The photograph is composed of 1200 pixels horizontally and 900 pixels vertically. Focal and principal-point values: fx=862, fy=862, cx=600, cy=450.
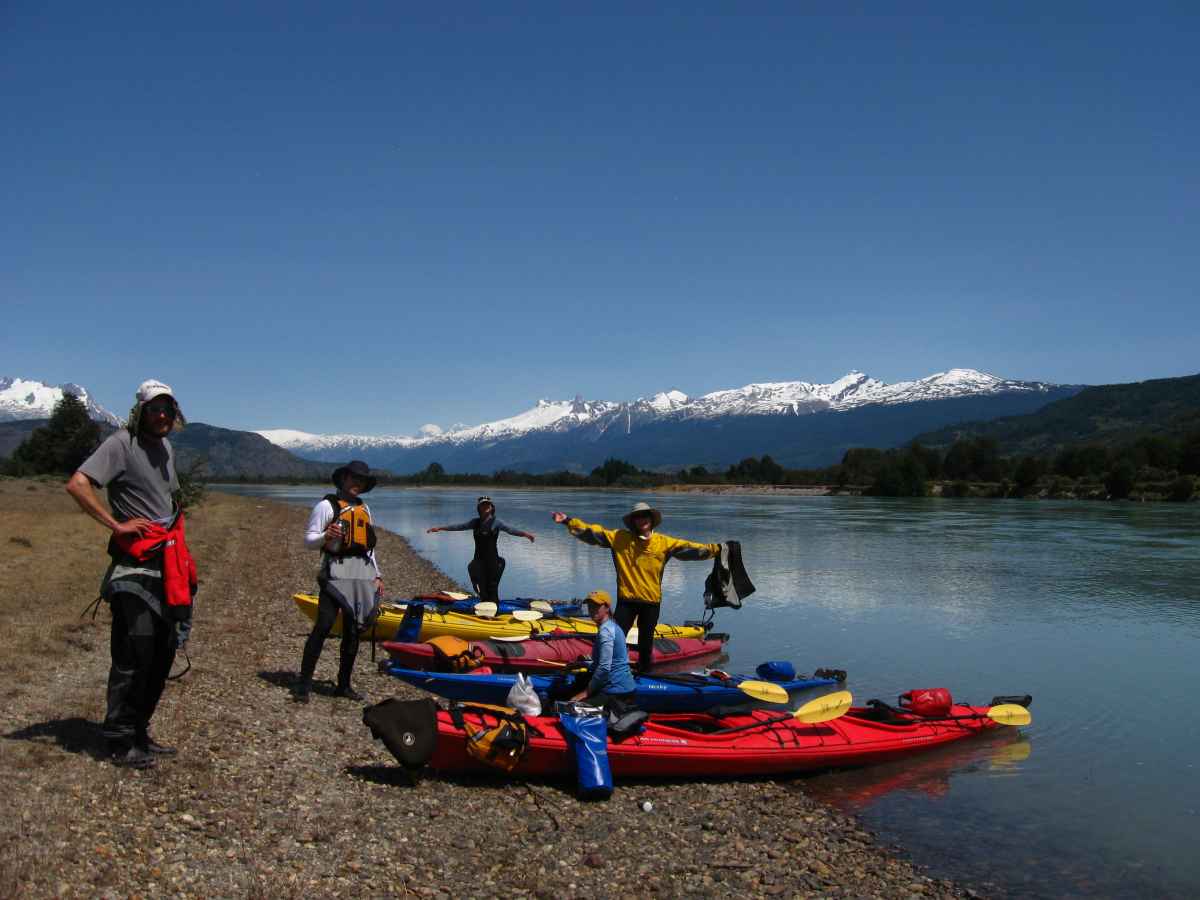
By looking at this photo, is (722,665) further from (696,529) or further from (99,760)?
(696,529)

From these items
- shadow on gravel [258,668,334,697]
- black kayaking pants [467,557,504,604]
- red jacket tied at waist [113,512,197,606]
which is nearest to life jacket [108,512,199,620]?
red jacket tied at waist [113,512,197,606]

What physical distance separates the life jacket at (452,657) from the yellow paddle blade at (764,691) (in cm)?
319

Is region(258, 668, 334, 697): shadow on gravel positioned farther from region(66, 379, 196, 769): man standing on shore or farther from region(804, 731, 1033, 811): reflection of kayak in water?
region(804, 731, 1033, 811): reflection of kayak in water

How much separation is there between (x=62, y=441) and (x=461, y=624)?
220 feet

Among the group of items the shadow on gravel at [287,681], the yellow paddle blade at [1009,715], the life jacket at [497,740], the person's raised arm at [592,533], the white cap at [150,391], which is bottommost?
the yellow paddle blade at [1009,715]

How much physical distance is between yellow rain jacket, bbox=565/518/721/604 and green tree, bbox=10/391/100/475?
6780cm

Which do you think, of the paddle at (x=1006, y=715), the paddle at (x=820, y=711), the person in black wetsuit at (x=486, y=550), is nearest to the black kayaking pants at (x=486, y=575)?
the person in black wetsuit at (x=486, y=550)

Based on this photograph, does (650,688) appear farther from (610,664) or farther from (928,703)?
(928,703)

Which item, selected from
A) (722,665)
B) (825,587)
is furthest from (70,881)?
(825,587)

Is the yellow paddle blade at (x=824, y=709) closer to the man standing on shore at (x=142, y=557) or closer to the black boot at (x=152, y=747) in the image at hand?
the black boot at (x=152, y=747)

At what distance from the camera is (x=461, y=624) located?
13.1m

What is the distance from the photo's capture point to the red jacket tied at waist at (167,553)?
5535mm

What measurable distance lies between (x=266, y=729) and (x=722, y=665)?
885cm

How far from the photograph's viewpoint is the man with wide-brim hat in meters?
8.21
